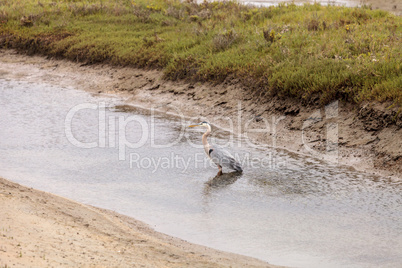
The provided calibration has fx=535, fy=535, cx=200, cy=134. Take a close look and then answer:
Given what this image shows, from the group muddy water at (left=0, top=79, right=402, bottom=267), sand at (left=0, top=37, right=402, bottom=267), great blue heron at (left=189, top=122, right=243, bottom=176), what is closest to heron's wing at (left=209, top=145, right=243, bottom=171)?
great blue heron at (left=189, top=122, right=243, bottom=176)

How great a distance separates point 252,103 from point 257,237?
683 cm

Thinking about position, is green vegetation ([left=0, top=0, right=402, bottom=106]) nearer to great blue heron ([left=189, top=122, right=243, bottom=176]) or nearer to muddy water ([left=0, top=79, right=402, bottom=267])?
muddy water ([left=0, top=79, right=402, bottom=267])

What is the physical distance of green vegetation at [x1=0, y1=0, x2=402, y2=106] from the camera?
12977 mm

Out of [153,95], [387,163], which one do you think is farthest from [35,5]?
[387,163]

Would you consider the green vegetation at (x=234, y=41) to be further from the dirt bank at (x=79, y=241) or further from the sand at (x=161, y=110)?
the dirt bank at (x=79, y=241)

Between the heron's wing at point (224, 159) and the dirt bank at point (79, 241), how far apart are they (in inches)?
120

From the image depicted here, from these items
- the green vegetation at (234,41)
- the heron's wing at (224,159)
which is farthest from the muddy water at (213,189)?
the green vegetation at (234,41)

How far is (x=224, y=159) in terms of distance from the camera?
35.4 ft

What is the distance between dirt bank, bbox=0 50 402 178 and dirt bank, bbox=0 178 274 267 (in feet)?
17.2

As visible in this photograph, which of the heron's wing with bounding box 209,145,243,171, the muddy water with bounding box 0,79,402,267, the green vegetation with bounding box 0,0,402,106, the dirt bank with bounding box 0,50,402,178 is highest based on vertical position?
the green vegetation with bounding box 0,0,402,106

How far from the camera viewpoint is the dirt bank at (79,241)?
557 centimetres

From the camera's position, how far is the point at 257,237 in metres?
7.80

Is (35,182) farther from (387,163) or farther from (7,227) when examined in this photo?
(387,163)

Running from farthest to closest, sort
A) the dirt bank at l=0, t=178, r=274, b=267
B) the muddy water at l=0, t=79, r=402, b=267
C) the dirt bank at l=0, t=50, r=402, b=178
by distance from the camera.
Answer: the dirt bank at l=0, t=50, r=402, b=178
the muddy water at l=0, t=79, r=402, b=267
the dirt bank at l=0, t=178, r=274, b=267
